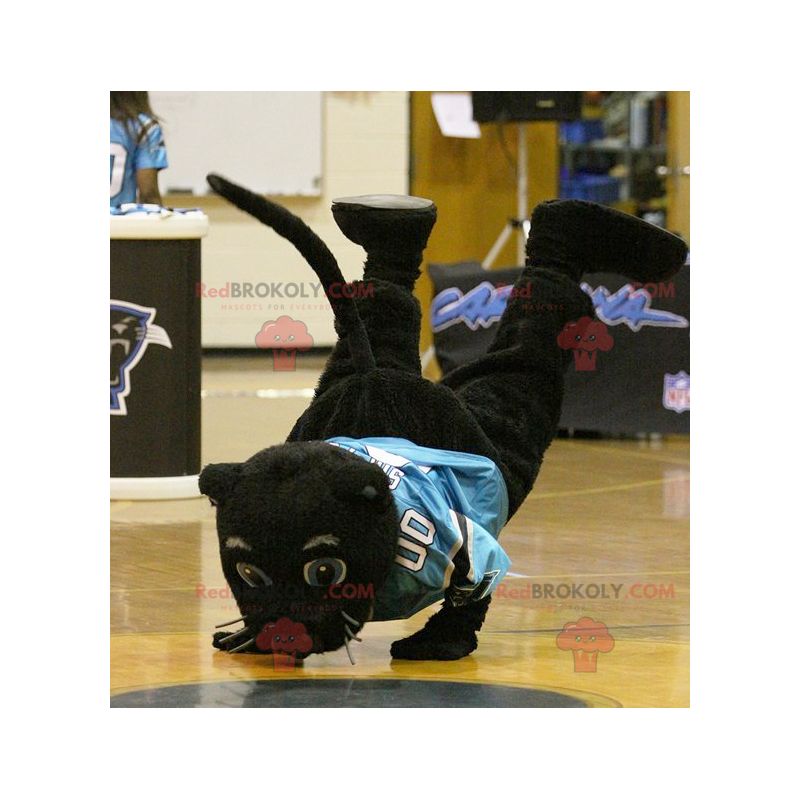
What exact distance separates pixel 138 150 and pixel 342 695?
3.05 m

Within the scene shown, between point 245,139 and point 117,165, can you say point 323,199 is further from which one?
point 117,165

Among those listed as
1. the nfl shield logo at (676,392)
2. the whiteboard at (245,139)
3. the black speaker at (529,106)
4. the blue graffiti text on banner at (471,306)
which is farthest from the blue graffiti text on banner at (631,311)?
the whiteboard at (245,139)

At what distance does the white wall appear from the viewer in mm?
9672

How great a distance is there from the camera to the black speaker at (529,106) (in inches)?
318

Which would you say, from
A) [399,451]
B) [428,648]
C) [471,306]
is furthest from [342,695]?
[471,306]

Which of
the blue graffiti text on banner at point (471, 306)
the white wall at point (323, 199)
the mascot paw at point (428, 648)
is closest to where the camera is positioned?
the mascot paw at point (428, 648)

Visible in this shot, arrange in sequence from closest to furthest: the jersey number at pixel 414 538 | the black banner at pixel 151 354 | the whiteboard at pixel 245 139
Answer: the jersey number at pixel 414 538 → the black banner at pixel 151 354 → the whiteboard at pixel 245 139

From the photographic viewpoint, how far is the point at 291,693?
2318 millimetres

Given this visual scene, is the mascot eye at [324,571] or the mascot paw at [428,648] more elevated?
the mascot eye at [324,571]

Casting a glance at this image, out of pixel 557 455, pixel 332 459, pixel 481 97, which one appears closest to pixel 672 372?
pixel 557 455

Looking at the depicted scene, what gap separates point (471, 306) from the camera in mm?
6301

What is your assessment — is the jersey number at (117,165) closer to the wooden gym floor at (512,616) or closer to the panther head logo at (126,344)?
the panther head logo at (126,344)

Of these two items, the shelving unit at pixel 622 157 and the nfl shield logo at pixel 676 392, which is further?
the shelving unit at pixel 622 157

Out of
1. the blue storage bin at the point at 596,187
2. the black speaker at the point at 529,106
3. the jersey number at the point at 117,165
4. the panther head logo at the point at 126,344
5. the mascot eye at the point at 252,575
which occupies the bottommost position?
the mascot eye at the point at 252,575
